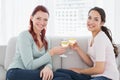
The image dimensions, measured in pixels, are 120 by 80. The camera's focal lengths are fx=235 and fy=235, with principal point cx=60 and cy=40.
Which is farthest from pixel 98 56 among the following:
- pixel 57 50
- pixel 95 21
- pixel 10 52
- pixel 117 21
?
pixel 117 21

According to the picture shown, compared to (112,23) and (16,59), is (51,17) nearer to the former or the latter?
(112,23)

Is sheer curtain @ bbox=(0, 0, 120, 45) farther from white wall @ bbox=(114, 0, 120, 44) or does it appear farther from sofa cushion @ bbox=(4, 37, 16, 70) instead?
sofa cushion @ bbox=(4, 37, 16, 70)

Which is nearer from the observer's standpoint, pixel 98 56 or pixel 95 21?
pixel 98 56

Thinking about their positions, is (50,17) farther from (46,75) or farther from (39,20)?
(46,75)

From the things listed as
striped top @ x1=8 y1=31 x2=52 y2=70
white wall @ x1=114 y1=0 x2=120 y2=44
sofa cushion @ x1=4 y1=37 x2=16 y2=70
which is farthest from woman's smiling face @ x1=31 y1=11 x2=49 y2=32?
white wall @ x1=114 y1=0 x2=120 y2=44

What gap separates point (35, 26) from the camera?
2664 mm

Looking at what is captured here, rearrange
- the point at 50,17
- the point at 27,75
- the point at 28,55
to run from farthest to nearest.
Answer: the point at 50,17 → the point at 28,55 → the point at 27,75

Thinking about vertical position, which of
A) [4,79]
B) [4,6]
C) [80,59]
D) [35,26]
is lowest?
[4,79]

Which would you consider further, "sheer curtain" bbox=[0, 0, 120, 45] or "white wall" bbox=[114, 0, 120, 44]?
"sheer curtain" bbox=[0, 0, 120, 45]

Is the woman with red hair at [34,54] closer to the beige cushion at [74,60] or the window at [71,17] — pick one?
the beige cushion at [74,60]

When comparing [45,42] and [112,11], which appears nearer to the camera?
[45,42]

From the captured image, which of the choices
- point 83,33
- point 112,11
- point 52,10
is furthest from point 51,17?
point 112,11

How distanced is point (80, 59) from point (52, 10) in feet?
3.96

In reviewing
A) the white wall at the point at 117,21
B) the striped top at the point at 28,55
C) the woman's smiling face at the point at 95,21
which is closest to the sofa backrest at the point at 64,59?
the striped top at the point at 28,55
